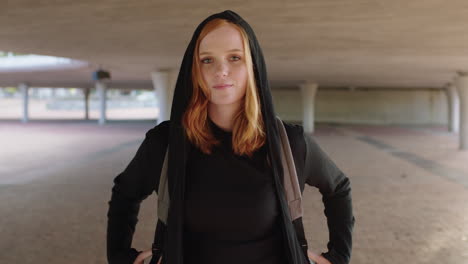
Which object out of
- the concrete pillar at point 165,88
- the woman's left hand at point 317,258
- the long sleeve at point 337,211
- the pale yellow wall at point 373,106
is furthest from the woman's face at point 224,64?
the pale yellow wall at point 373,106

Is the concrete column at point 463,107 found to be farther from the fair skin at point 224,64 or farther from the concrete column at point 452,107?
the fair skin at point 224,64

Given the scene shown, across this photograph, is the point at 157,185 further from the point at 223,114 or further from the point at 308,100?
the point at 308,100

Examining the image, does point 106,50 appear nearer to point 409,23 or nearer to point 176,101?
point 409,23

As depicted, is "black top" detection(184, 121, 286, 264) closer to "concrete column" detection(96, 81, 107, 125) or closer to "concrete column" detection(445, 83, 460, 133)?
"concrete column" detection(445, 83, 460, 133)

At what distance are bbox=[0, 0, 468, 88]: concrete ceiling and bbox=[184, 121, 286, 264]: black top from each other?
588 centimetres

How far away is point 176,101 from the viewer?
2.04 metres

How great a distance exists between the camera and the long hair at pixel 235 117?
1.94 meters

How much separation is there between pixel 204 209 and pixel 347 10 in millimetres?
6976

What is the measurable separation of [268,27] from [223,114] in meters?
7.95

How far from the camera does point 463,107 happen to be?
1972 cm

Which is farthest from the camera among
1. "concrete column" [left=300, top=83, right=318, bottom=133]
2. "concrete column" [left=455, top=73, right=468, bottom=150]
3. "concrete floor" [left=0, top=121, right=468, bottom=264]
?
"concrete column" [left=300, top=83, right=318, bottom=133]

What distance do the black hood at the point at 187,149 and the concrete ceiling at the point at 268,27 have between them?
5.60m

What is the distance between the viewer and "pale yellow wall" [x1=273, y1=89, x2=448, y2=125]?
39.2 meters

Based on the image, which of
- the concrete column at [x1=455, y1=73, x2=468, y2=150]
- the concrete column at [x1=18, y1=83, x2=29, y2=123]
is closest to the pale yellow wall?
the concrete column at [x1=455, y1=73, x2=468, y2=150]
